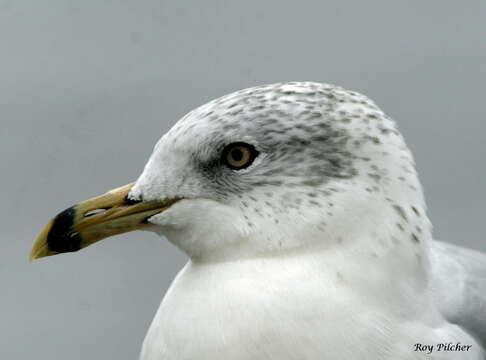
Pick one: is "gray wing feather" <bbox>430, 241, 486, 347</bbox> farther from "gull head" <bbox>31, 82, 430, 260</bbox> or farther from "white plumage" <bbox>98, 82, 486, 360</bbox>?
"gull head" <bbox>31, 82, 430, 260</bbox>

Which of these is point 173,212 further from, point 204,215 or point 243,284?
point 243,284

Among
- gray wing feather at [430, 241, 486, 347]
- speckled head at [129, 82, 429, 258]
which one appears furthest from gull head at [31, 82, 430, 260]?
gray wing feather at [430, 241, 486, 347]

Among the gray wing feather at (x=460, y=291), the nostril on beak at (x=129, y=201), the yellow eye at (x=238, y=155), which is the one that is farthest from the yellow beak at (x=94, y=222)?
the gray wing feather at (x=460, y=291)

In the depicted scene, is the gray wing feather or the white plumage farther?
the gray wing feather

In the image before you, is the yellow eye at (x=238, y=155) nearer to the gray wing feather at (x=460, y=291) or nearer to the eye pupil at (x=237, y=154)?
the eye pupil at (x=237, y=154)

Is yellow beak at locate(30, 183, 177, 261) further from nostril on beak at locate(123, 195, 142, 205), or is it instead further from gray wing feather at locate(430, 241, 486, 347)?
gray wing feather at locate(430, 241, 486, 347)

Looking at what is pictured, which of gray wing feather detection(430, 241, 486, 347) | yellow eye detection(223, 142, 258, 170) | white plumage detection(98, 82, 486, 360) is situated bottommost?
gray wing feather detection(430, 241, 486, 347)

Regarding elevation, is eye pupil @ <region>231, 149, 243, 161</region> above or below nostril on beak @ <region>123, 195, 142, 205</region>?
above

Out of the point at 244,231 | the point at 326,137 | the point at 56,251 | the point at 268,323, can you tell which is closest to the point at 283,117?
the point at 326,137
